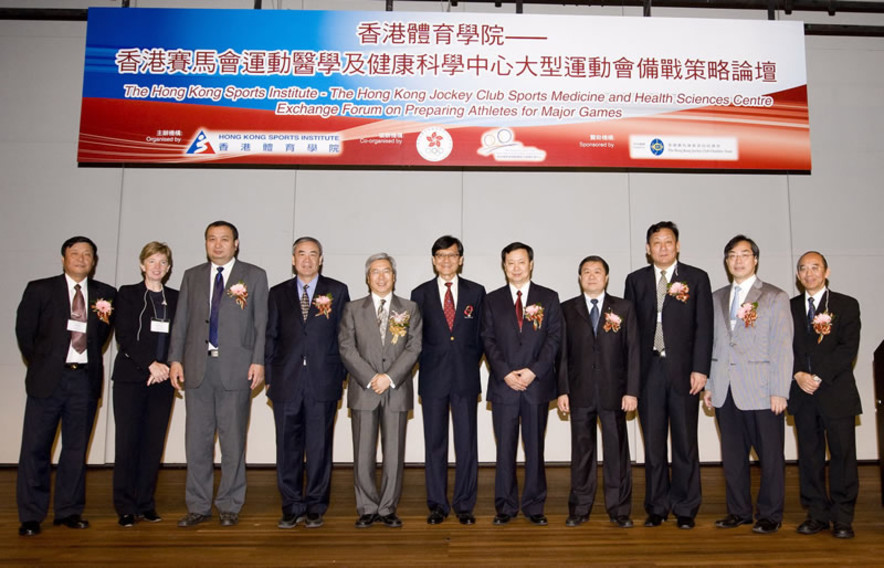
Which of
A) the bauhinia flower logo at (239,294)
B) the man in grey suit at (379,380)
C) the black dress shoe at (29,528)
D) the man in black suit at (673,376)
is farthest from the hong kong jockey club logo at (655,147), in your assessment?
the black dress shoe at (29,528)

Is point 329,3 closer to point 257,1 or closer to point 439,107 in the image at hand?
point 257,1

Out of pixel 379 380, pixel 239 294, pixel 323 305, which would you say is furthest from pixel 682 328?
pixel 239 294

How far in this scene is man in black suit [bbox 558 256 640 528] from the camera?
3.52m

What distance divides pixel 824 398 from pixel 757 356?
408mm

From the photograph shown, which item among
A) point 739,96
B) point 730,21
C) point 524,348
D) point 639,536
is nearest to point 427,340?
point 524,348

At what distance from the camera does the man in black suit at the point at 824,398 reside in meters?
3.35

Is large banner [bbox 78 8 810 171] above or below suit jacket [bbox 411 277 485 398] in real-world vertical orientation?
above

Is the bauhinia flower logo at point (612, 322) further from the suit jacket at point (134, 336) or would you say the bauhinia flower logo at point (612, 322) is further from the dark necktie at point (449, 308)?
the suit jacket at point (134, 336)

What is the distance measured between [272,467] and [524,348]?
2.86 metres

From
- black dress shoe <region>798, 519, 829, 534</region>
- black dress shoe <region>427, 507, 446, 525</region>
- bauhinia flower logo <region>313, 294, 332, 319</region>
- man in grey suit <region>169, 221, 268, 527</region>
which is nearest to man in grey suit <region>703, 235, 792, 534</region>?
black dress shoe <region>798, 519, 829, 534</region>

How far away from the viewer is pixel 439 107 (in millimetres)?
4785

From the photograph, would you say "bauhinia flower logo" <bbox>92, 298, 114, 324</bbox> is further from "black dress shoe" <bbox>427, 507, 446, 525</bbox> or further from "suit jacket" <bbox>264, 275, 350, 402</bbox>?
"black dress shoe" <bbox>427, 507, 446, 525</bbox>

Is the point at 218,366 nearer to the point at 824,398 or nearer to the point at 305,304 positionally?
the point at 305,304

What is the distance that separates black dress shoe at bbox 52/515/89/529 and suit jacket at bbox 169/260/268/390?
906 mm
